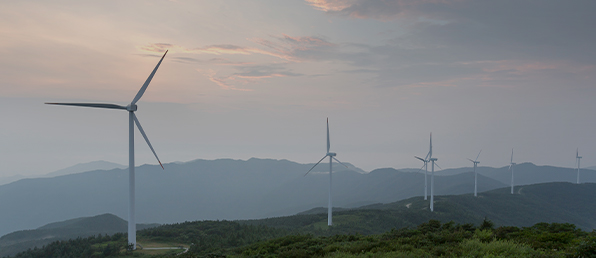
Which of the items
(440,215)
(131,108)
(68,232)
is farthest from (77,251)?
(68,232)

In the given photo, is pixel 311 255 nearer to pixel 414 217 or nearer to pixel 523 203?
pixel 414 217

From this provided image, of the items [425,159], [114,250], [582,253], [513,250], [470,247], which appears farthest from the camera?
[425,159]

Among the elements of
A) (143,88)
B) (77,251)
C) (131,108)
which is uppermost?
(143,88)

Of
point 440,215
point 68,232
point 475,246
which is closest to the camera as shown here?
point 475,246

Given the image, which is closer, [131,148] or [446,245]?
[446,245]

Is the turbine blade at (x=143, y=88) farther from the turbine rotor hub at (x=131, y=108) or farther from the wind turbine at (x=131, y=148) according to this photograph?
the turbine rotor hub at (x=131, y=108)

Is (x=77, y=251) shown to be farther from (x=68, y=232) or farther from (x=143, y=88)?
(x=68, y=232)

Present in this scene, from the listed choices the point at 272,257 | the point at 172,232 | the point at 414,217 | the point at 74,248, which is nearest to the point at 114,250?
the point at 74,248

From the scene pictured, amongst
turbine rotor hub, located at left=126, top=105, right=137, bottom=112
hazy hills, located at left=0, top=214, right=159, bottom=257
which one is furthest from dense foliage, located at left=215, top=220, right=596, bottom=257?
hazy hills, located at left=0, top=214, right=159, bottom=257

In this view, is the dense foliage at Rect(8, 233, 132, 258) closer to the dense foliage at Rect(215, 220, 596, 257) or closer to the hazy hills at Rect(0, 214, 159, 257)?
the dense foliage at Rect(215, 220, 596, 257)

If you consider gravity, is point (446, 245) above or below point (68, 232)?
above

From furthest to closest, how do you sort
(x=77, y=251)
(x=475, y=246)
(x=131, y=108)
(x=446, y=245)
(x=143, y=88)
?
(x=143, y=88), (x=131, y=108), (x=77, y=251), (x=446, y=245), (x=475, y=246)
